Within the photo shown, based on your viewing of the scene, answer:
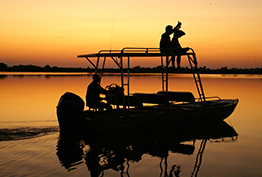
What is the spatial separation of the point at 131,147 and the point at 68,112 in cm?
228

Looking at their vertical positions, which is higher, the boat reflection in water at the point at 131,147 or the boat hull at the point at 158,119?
the boat hull at the point at 158,119

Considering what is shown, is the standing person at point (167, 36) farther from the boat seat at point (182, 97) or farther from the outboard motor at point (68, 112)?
the outboard motor at point (68, 112)

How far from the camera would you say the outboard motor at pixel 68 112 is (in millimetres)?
10102

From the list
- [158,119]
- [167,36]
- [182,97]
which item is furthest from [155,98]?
[167,36]

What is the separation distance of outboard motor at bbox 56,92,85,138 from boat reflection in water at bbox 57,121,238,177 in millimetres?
479

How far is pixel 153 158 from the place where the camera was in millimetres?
8672

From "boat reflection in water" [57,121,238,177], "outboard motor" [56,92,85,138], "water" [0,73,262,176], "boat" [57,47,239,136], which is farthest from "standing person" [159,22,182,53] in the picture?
"outboard motor" [56,92,85,138]

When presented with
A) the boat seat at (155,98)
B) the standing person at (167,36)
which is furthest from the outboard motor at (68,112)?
the standing person at (167,36)

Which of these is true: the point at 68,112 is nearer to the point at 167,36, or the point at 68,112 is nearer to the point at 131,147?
the point at 131,147

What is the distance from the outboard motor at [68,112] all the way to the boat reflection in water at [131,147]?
0.48 metres

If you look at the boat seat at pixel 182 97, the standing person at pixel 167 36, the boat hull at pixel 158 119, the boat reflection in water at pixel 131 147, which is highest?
the standing person at pixel 167 36

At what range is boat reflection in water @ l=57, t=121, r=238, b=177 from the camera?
7920mm

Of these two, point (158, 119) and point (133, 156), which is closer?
point (133, 156)

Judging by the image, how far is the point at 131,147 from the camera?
9.75 m
